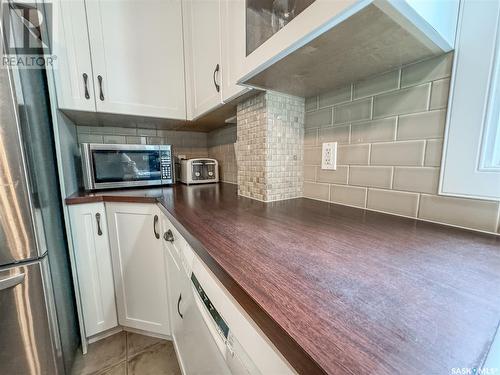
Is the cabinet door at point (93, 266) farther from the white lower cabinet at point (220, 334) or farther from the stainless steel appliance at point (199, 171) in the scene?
the white lower cabinet at point (220, 334)

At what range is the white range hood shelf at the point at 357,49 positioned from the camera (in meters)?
0.44

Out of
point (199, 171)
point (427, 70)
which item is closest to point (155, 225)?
point (199, 171)

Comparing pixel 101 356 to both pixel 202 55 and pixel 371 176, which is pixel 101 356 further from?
pixel 202 55

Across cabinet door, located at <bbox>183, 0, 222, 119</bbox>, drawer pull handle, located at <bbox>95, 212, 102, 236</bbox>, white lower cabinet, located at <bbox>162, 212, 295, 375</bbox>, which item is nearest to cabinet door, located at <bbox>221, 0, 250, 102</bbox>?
cabinet door, located at <bbox>183, 0, 222, 119</bbox>

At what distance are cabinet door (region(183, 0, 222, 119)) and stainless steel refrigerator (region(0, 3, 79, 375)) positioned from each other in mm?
744

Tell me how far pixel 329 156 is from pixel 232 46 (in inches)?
24.3

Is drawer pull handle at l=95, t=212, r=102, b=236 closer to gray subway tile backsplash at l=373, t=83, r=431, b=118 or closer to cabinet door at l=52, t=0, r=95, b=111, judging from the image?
cabinet door at l=52, t=0, r=95, b=111

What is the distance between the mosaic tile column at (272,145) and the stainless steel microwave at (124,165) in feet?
2.38

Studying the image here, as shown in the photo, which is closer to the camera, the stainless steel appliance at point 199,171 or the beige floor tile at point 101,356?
the beige floor tile at point 101,356

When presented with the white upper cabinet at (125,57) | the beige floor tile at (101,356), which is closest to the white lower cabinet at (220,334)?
the beige floor tile at (101,356)

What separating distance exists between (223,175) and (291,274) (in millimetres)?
1523

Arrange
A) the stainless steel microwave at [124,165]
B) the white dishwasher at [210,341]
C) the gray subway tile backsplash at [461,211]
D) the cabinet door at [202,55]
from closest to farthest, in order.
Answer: the white dishwasher at [210,341]
the gray subway tile backsplash at [461,211]
the cabinet door at [202,55]
the stainless steel microwave at [124,165]

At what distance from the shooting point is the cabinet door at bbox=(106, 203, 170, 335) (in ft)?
3.78

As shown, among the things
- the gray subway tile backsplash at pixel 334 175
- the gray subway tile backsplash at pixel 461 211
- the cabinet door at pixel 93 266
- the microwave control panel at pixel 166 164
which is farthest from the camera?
the microwave control panel at pixel 166 164
